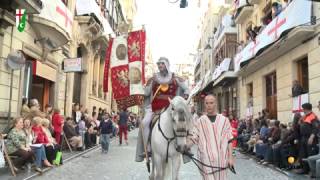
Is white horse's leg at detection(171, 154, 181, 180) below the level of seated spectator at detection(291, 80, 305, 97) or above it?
below

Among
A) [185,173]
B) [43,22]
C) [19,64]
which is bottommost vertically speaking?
[185,173]

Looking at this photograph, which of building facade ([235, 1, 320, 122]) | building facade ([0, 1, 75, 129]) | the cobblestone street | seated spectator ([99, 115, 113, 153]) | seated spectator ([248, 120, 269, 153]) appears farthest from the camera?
seated spectator ([99, 115, 113, 153])

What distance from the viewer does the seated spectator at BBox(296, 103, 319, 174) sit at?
39.5 ft

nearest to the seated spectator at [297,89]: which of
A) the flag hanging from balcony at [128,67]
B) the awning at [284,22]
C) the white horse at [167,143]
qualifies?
the awning at [284,22]

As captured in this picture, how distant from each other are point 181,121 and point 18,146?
6.32 meters

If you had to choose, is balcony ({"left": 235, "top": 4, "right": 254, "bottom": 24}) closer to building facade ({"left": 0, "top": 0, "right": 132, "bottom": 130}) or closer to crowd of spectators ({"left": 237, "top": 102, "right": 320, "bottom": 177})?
building facade ({"left": 0, "top": 0, "right": 132, "bottom": 130})

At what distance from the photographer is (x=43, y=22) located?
16.4 metres

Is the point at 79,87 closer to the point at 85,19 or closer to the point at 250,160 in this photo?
the point at 85,19

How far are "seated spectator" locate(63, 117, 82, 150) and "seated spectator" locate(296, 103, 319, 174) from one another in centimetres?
894

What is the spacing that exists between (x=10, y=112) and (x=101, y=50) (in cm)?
1819

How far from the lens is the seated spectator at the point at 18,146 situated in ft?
37.5

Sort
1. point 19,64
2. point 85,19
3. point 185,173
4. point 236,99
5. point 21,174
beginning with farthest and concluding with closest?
Answer: point 236,99
point 85,19
point 19,64
point 185,173
point 21,174

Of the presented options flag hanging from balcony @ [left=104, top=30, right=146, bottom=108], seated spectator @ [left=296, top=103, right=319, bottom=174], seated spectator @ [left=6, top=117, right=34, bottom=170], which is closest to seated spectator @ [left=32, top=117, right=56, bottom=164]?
seated spectator @ [left=6, top=117, right=34, bottom=170]

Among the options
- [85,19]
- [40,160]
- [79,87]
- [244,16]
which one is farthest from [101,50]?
[40,160]
